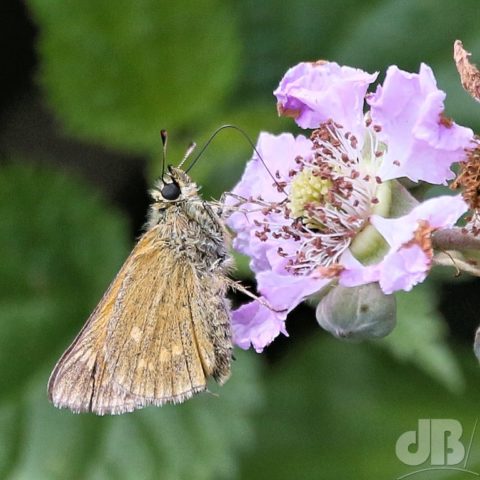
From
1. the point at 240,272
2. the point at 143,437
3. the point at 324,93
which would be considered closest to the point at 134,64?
the point at 240,272

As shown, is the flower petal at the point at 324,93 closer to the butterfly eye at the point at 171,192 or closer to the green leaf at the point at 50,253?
the butterfly eye at the point at 171,192

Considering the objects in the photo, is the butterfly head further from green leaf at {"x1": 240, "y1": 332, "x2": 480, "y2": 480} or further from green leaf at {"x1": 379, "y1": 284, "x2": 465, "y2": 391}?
green leaf at {"x1": 240, "y1": 332, "x2": 480, "y2": 480}

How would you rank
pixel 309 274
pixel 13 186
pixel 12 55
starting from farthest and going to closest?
1. pixel 12 55
2. pixel 13 186
3. pixel 309 274

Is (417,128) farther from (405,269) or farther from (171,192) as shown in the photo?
(171,192)

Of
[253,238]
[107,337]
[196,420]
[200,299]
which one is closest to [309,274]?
[253,238]

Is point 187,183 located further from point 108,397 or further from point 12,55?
point 12,55

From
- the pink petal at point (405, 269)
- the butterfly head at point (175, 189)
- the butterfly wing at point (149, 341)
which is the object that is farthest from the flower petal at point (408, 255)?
the butterfly head at point (175, 189)
